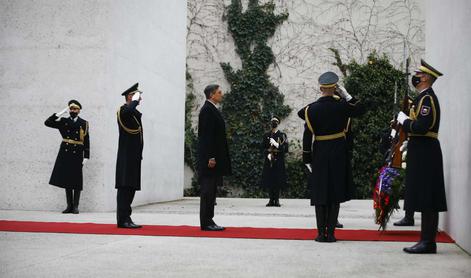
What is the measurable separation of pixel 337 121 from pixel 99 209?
5.55 metres

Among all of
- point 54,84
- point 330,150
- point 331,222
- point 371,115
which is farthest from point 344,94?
point 371,115

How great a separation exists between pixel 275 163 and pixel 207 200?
560 cm

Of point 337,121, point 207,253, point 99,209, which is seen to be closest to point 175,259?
point 207,253

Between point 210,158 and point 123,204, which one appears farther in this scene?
point 123,204

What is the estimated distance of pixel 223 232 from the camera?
23.4 ft

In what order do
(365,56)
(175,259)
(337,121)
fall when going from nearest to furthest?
1. (175,259)
2. (337,121)
3. (365,56)

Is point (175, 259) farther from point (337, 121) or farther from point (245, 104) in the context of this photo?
point (245, 104)

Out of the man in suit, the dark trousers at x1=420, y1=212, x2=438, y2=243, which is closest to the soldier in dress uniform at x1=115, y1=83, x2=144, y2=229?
the man in suit

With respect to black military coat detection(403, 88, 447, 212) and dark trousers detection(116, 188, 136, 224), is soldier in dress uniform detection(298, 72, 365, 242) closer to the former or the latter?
black military coat detection(403, 88, 447, 212)

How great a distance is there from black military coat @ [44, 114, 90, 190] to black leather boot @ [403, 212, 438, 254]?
20.6 ft

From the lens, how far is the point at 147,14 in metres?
12.6

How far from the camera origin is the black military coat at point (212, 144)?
24.2 ft

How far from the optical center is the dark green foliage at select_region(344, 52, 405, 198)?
16375mm

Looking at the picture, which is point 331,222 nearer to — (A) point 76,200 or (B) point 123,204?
(B) point 123,204
